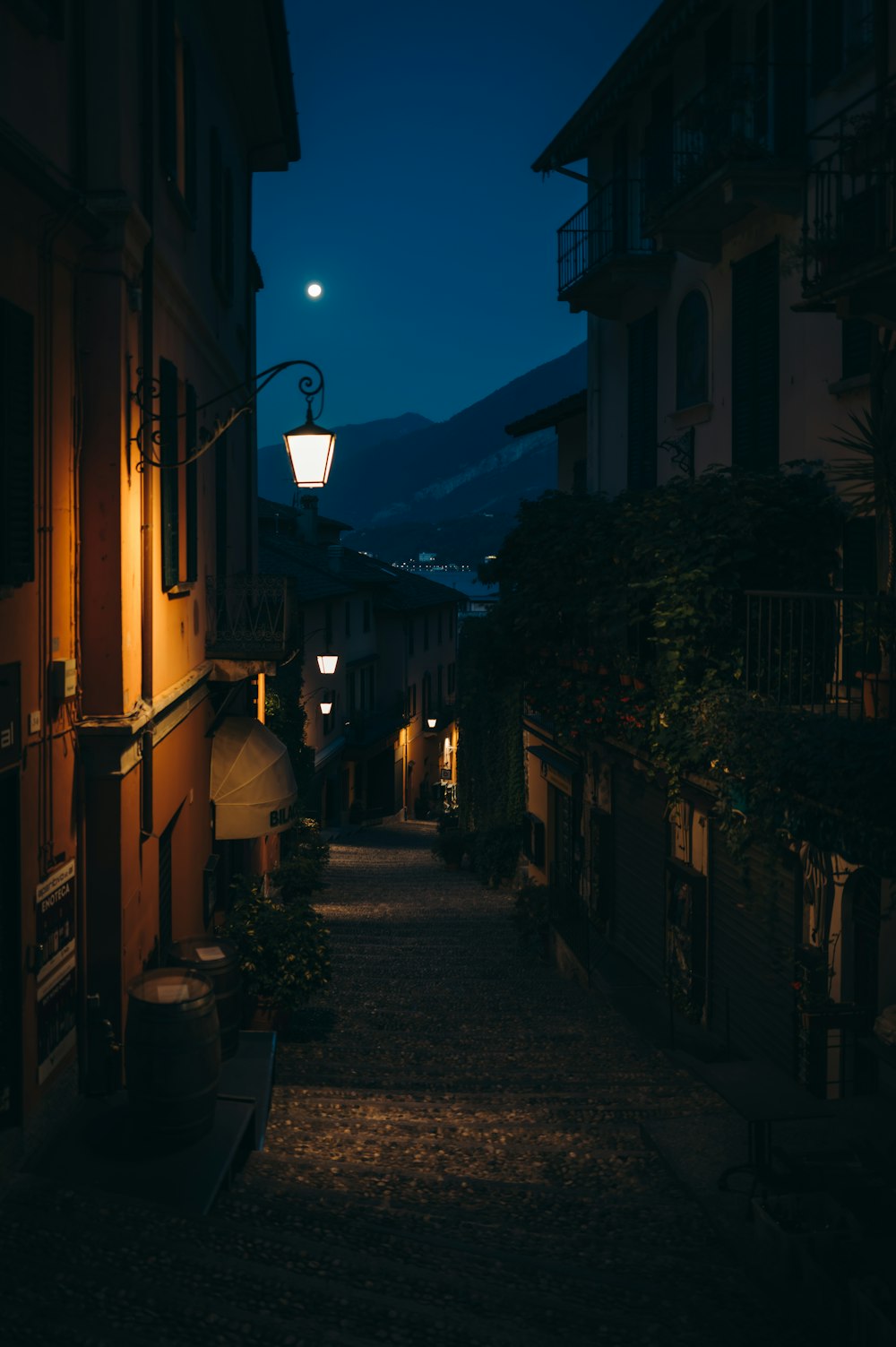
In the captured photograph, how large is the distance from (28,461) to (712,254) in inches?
351

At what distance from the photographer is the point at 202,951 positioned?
30.2 ft

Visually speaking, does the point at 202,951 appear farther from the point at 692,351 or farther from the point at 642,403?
the point at 642,403

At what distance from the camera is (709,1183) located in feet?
25.4

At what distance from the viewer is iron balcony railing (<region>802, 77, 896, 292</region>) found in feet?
26.4

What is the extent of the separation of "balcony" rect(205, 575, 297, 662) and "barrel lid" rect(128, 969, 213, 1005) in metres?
5.46

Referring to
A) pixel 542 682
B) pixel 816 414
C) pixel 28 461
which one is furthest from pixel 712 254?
pixel 28 461

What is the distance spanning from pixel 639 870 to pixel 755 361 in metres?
6.52

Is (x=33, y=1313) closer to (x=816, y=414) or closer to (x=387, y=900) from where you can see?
(x=816, y=414)

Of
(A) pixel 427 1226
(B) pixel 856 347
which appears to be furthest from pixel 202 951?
(B) pixel 856 347

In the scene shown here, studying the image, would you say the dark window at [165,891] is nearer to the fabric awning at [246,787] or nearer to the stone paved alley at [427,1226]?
the stone paved alley at [427,1226]

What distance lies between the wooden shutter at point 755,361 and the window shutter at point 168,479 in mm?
5614

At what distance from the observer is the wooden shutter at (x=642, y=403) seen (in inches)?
599

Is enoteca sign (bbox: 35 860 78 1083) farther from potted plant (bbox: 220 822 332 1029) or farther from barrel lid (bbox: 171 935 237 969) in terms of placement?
potted plant (bbox: 220 822 332 1029)

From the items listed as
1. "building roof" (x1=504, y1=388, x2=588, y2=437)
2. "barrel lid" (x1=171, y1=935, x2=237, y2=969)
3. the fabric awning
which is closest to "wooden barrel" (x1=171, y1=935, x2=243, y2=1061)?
"barrel lid" (x1=171, y1=935, x2=237, y2=969)
